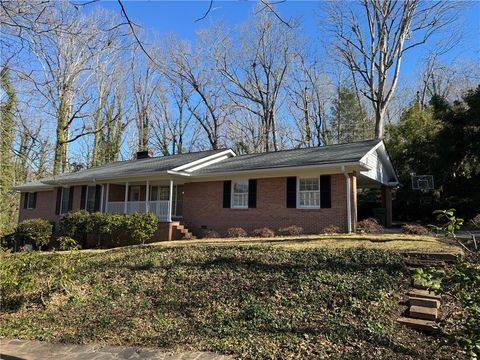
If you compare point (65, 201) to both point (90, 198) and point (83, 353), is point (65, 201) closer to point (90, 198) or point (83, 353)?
point (90, 198)

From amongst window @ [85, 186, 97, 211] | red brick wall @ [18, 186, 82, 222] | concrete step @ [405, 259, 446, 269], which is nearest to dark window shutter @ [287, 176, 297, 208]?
concrete step @ [405, 259, 446, 269]

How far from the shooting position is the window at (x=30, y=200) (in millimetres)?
26417

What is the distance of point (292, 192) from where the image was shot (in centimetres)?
1527

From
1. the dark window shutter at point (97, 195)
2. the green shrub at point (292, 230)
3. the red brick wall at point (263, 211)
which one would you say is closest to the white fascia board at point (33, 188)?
the dark window shutter at point (97, 195)

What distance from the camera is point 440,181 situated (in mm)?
20156

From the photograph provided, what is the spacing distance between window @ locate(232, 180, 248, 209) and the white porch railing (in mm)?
3169

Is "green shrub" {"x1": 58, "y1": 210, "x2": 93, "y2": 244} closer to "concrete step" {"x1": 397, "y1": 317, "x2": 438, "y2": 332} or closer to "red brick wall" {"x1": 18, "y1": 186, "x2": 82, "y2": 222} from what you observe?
"red brick wall" {"x1": 18, "y1": 186, "x2": 82, "y2": 222}

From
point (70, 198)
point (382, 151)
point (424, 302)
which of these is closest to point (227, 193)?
point (382, 151)

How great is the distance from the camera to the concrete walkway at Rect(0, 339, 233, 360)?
508 cm

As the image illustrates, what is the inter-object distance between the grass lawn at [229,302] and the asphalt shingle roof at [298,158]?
572 cm

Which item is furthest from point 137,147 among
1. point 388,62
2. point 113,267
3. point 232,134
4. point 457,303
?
point 457,303

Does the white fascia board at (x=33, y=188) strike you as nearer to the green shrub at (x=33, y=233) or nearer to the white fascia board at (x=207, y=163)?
the green shrub at (x=33, y=233)

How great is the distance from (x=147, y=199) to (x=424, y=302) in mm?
14364

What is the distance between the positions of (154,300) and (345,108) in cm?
3172
